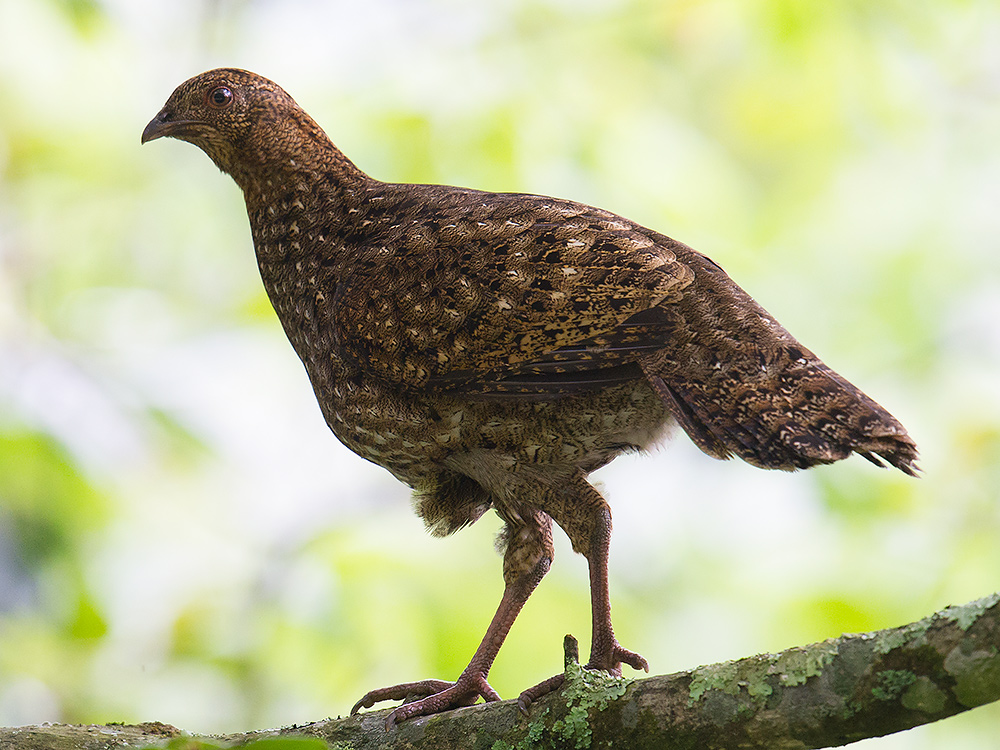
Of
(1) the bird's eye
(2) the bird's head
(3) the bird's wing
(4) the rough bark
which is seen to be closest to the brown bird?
(3) the bird's wing

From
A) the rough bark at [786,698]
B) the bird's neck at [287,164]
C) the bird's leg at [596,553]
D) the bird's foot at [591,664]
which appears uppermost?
the bird's neck at [287,164]

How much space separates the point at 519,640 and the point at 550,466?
2.86 m

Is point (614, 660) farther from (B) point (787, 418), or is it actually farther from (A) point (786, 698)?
(A) point (786, 698)

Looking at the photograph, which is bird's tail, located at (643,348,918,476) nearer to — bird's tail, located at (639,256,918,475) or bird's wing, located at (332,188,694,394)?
bird's tail, located at (639,256,918,475)

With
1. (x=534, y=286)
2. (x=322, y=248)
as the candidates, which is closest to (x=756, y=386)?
(x=534, y=286)

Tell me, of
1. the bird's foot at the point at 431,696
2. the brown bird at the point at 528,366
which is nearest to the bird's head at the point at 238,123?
the brown bird at the point at 528,366

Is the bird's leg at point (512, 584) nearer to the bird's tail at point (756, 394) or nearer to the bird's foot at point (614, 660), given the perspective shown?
the bird's foot at point (614, 660)

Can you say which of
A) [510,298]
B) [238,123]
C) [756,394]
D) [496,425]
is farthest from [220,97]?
[756,394]

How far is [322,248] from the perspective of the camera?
11.7 ft

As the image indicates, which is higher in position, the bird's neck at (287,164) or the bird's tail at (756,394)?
the bird's neck at (287,164)

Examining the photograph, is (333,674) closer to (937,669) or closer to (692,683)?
(692,683)

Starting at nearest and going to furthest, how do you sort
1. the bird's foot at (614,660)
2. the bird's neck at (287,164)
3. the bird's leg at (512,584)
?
the bird's foot at (614,660), the bird's leg at (512,584), the bird's neck at (287,164)

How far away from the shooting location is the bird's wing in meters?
2.92

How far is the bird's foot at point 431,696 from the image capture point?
117 inches
